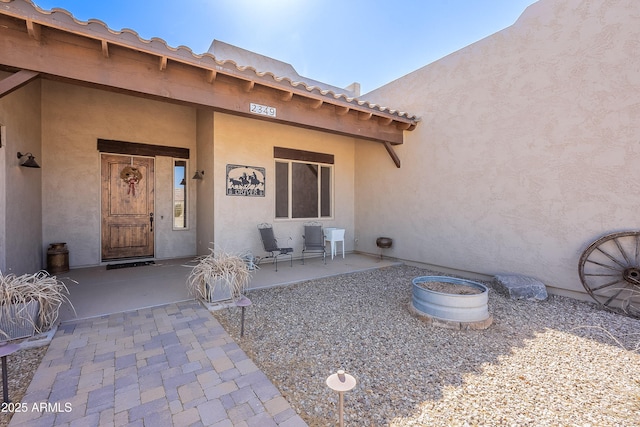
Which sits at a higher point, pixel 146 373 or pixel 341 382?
pixel 341 382

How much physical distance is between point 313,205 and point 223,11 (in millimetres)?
5410

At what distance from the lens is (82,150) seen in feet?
19.2

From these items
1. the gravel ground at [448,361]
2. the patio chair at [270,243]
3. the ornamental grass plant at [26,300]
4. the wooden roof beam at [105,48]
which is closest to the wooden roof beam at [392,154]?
the patio chair at [270,243]

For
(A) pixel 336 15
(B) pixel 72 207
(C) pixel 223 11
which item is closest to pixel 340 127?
(A) pixel 336 15

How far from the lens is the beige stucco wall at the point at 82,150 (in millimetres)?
5594

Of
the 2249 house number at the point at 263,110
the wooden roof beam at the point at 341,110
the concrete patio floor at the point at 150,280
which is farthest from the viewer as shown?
the wooden roof beam at the point at 341,110

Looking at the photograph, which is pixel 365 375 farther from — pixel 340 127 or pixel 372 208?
pixel 372 208

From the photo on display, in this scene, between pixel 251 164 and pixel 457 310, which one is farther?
pixel 251 164

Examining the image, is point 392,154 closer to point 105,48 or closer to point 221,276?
point 221,276

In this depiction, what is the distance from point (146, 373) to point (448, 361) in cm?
265

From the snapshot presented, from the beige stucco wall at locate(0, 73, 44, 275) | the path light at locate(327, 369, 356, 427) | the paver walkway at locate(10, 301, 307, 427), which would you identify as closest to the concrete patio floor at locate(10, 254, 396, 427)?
the paver walkway at locate(10, 301, 307, 427)

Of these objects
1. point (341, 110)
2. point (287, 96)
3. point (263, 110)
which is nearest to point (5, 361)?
point (263, 110)

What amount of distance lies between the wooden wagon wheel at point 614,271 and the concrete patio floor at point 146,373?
4.64m

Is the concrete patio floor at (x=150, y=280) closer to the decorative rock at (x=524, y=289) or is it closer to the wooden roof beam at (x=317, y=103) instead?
the decorative rock at (x=524, y=289)
